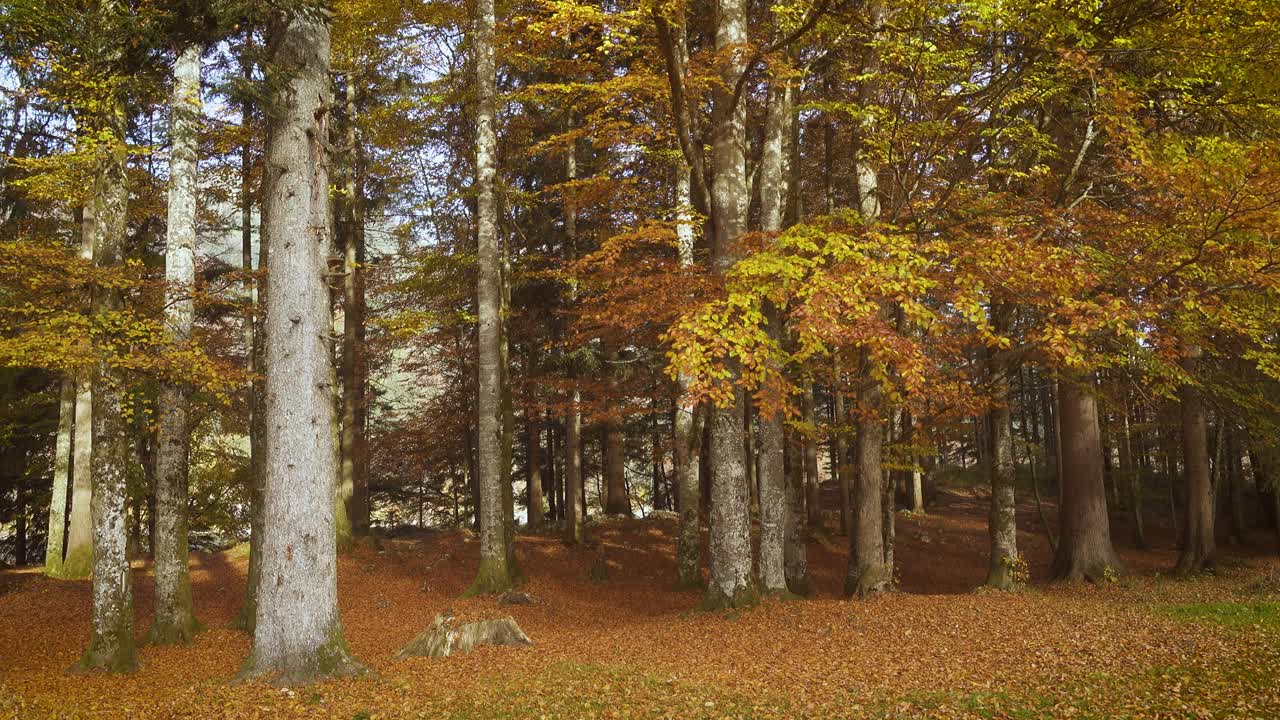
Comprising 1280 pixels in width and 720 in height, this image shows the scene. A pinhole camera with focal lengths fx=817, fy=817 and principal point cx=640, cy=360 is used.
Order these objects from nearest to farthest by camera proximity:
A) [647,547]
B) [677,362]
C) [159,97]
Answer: [677,362] < [159,97] < [647,547]

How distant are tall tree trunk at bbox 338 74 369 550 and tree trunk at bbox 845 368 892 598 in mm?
12319

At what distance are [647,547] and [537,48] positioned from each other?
43.0 feet

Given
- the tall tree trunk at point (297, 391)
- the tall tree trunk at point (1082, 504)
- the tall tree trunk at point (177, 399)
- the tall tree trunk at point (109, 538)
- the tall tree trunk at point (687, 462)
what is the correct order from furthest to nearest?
1. the tall tree trunk at point (1082, 504)
2. the tall tree trunk at point (687, 462)
3. the tall tree trunk at point (177, 399)
4. the tall tree trunk at point (109, 538)
5. the tall tree trunk at point (297, 391)

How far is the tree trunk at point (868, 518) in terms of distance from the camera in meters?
13.9

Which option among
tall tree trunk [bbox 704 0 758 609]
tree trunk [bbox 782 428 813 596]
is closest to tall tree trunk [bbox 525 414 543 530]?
tree trunk [bbox 782 428 813 596]

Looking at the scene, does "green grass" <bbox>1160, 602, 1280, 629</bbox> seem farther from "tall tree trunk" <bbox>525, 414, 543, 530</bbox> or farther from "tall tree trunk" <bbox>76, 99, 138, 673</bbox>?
"tall tree trunk" <bbox>525, 414, 543, 530</bbox>

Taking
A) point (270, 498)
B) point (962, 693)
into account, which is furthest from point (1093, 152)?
point (270, 498)

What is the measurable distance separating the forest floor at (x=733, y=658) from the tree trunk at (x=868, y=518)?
28.4 inches

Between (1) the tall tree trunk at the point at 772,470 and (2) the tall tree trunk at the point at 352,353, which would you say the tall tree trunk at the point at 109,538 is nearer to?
(1) the tall tree trunk at the point at 772,470

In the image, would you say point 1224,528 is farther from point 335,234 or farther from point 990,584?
point 335,234

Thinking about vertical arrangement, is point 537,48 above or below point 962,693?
above

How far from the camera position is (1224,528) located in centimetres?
2534

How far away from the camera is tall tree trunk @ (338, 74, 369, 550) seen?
20859 mm

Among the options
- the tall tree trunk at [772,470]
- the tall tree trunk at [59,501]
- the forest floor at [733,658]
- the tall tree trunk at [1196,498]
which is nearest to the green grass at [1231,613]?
the forest floor at [733,658]
